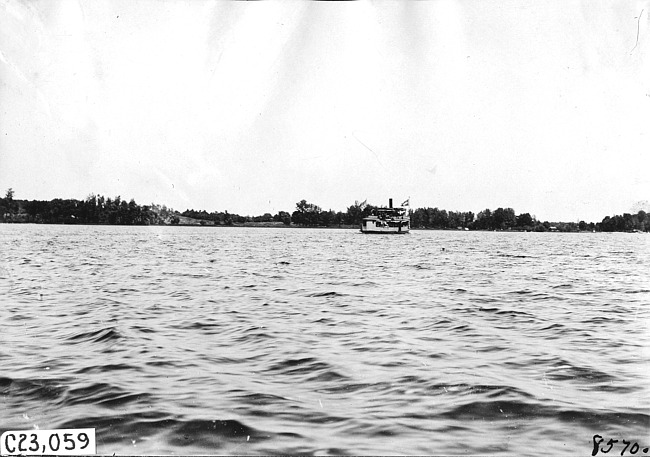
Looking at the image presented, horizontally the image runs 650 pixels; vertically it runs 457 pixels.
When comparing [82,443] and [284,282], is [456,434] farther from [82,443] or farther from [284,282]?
[284,282]

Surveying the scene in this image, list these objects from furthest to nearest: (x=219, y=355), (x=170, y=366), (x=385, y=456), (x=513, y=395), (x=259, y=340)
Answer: (x=259, y=340), (x=219, y=355), (x=170, y=366), (x=513, y=395), (x=385, y=456)

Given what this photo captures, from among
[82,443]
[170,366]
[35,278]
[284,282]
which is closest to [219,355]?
[170,366]

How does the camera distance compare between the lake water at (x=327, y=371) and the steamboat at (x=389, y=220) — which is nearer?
the lake water at (x=327, y=371)

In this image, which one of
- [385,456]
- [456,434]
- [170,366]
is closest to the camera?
[385,456]

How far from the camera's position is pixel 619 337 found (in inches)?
455

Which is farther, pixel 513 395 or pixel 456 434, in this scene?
pixel 513 395

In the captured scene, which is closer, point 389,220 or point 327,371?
point 327,371

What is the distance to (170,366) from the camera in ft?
28.9

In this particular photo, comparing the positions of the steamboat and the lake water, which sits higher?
the steamboat

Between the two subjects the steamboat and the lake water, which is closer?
the lake water

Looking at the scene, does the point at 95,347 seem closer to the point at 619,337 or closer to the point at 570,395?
the point at 570,395

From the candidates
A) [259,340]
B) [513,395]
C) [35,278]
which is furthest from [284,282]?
[513,395]

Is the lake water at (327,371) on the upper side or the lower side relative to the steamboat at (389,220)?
lower

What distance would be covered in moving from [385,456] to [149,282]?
18.1 meters
